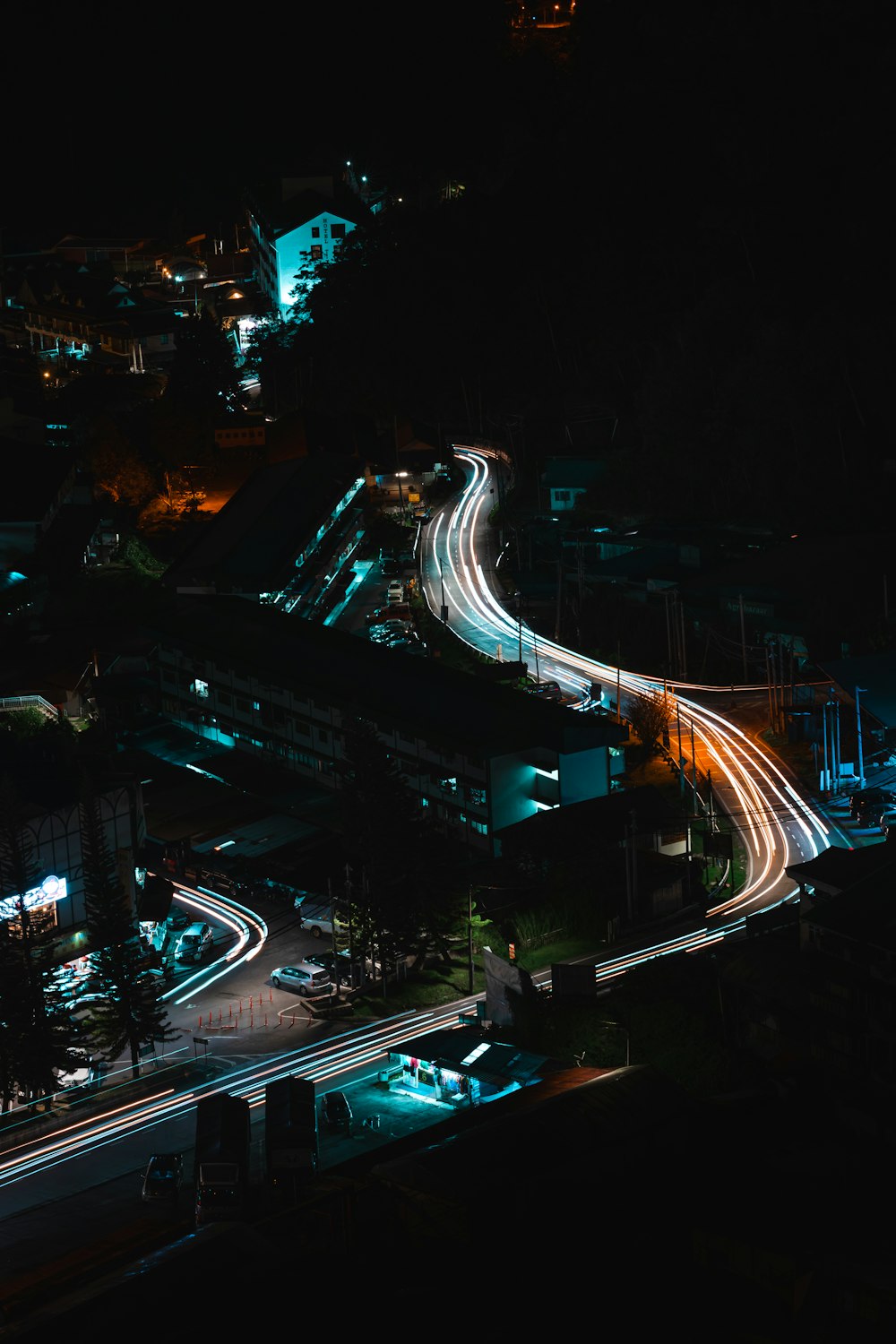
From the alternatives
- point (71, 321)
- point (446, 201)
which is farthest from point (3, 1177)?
point (446, 201)

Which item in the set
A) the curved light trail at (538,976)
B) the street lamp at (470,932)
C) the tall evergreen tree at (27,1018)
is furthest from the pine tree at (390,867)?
the tall evergreen tree at (27,1018)

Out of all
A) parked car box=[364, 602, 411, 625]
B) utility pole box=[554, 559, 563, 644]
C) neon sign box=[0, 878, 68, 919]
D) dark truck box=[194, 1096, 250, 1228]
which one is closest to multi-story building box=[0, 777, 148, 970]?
neon sign box=[0, 878, 68, 919]

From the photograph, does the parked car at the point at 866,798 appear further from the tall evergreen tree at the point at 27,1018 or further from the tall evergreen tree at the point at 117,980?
the tall evergreen tree at the point at 27,1018

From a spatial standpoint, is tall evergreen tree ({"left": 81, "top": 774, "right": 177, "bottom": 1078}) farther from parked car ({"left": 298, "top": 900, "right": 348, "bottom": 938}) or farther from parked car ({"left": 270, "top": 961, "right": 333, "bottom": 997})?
parked car ({"left": 298, "top": 900, "right": 348, "bottom": 938})

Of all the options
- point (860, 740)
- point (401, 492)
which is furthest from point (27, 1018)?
point (401, 492)

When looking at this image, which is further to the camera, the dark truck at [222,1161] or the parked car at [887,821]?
the parked car at [887,821]

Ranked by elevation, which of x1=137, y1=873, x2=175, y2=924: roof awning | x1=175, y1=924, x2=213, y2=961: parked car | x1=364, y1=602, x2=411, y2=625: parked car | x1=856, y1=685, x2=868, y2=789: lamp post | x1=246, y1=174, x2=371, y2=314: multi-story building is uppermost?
x1=246, y1=174, x2=371, y2=314: multi-story building
